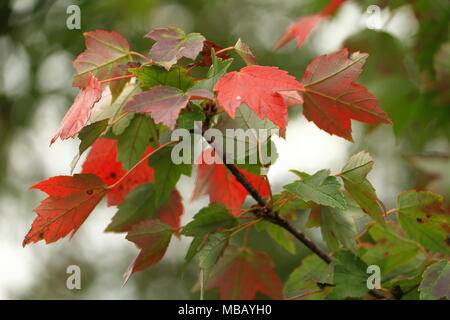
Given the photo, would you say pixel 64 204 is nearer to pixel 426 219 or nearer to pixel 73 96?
pixel 426 219

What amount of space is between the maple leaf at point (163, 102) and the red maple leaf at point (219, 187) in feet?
0.85

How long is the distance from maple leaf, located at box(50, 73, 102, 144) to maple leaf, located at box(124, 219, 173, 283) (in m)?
0.18

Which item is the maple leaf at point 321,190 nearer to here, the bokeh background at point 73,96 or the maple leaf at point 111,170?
the maple leaf at point 111,170

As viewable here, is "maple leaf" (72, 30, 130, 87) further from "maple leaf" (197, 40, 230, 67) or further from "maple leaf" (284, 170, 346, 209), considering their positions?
"maple leaf" (284, 170, 346, 209)

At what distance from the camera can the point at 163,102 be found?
25.7 inches

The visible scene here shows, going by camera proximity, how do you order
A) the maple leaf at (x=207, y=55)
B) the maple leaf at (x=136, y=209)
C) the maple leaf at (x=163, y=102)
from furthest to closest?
the maple leaf at (x=136, y=209) → the maple leaf at (x=207, y=55) → the maple leaf at (x=163, y=102)

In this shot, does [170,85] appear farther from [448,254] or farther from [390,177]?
[390,177]

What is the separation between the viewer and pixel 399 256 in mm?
852

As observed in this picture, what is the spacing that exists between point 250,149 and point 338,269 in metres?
0.21

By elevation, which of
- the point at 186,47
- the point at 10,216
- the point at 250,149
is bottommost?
the point at 250,149

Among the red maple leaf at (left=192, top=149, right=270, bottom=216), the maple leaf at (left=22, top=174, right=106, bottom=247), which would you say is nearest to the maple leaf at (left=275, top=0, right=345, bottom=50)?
the red maple leaf at (left=192, top=149, right=270, bottom=216)

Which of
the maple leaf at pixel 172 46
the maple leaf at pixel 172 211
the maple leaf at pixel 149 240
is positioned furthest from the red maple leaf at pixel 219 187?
the maple leaf at pixel 172 46

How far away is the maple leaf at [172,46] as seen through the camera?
68 cm

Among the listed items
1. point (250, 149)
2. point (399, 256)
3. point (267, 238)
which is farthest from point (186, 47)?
point (267, 238)
